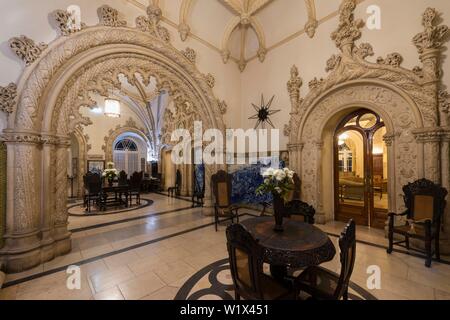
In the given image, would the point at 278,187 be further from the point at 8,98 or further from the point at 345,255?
the point at 8,98

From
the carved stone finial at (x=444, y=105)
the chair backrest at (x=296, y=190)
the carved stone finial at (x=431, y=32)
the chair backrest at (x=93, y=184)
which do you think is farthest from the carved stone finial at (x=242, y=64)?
the chair backrest at (x=93, y=184)

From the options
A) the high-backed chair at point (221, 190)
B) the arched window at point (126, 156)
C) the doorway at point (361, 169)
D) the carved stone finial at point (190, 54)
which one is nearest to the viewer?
the doorway at point (361, 169)

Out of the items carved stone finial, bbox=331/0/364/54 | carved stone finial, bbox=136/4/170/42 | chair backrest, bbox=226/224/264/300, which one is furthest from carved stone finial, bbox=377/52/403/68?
carved stone finial, bbox=136/4/170/42

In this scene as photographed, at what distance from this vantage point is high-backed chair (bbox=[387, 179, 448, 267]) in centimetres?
287

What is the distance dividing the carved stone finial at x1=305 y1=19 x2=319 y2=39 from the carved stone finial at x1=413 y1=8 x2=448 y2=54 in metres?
2.15

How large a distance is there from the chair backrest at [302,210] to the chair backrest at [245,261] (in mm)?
1783

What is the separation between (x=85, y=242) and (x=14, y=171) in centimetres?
175

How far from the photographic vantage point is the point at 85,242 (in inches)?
146

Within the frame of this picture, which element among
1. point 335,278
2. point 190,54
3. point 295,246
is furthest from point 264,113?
point 335,278

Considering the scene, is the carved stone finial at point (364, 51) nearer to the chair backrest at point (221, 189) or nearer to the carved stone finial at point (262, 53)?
the carved stone finial at point (262, 53)

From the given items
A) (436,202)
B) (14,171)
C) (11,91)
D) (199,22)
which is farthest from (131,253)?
(199,22)

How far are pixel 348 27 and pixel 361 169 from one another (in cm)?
336

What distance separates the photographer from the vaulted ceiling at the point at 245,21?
16.1ft

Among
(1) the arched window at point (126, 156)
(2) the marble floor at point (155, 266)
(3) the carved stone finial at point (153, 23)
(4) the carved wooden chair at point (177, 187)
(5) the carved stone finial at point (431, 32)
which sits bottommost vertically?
(2) the marble floor at point (155, 266)
